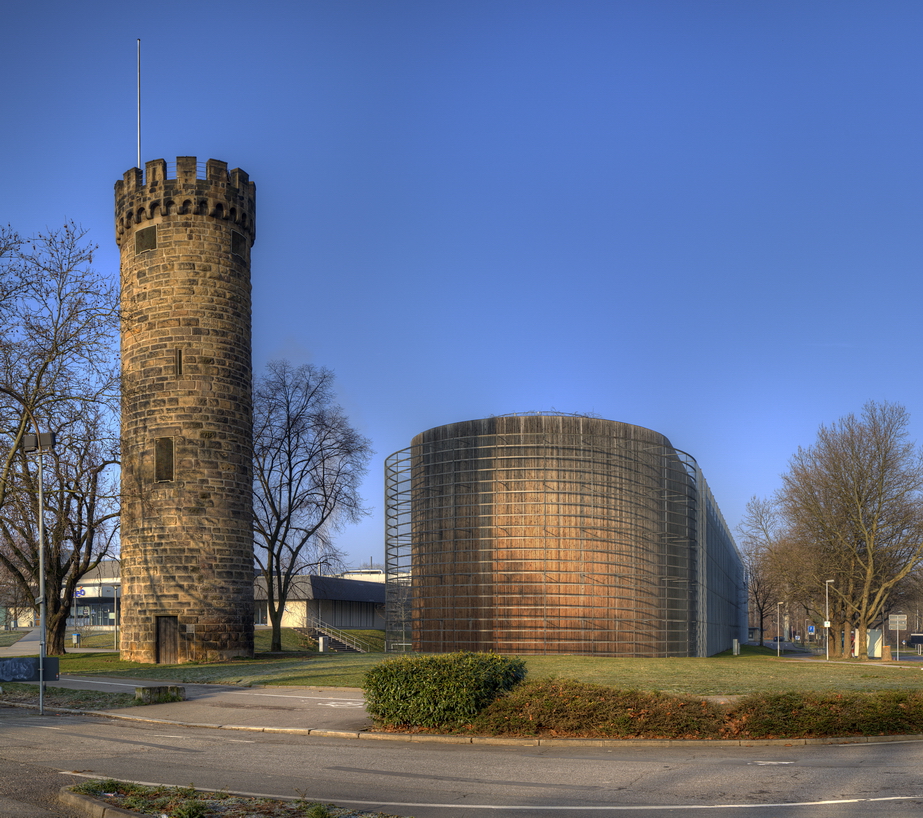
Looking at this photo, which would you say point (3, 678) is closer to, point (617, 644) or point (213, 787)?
point (213, 787)

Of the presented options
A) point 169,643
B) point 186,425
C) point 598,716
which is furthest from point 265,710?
point 186,425

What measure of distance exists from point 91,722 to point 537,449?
31.9 meters

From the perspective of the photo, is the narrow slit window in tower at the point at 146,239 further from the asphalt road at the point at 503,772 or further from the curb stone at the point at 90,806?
the curb stone at the point at 90,806

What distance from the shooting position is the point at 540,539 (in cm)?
4747

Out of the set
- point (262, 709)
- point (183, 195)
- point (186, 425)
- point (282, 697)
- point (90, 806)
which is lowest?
point (282, 697)

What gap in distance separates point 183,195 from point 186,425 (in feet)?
29.8

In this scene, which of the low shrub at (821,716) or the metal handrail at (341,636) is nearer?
the low shrub at (821,716)

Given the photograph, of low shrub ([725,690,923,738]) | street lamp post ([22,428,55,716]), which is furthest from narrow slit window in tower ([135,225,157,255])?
low shrub ([725,690,923,738])

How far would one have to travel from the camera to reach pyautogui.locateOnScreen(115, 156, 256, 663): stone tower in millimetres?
36719

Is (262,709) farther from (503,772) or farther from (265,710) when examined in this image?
(503,772)

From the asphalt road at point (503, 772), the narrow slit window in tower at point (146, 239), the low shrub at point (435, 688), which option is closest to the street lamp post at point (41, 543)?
the asphalt road at point (503, 772)

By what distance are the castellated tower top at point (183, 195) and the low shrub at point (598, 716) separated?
2780cm

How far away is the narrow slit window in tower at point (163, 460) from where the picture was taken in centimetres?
3722

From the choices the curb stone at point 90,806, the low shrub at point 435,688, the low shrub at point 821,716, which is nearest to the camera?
the curb stone at point 90,806
